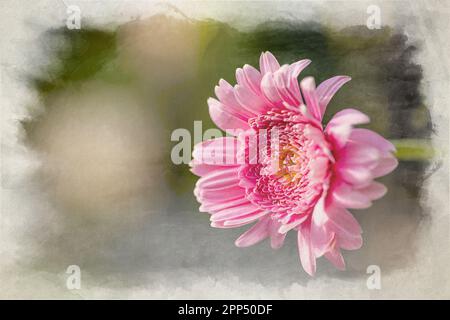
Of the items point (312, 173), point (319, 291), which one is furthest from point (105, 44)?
point (319, 291)

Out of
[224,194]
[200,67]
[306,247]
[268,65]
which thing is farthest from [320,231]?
[200,67]

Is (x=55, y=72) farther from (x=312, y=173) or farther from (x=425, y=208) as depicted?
(x=425, y=208)

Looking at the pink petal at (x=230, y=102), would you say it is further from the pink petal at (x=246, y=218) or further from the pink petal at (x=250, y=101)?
the pink petal at (x=246, y=218)

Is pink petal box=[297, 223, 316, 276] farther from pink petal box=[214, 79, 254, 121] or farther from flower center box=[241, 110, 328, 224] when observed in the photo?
pink petal box=[214, 79, 254, 121]

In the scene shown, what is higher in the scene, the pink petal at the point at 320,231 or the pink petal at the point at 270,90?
the pink petal at the point at 270,90

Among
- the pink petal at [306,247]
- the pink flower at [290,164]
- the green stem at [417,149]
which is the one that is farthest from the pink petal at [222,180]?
the green stem at [417,149]

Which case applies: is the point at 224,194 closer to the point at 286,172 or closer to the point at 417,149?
the point at 286,172

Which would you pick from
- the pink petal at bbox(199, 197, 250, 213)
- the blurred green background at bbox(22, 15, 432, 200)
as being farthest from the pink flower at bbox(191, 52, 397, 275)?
the blurred green background at bbox(22, 15, 432, 200)
